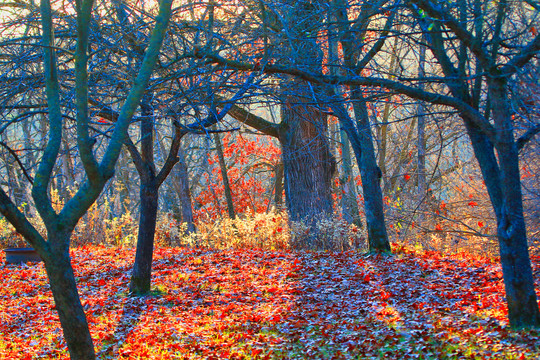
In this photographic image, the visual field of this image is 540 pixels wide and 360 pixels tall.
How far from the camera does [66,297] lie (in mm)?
3748

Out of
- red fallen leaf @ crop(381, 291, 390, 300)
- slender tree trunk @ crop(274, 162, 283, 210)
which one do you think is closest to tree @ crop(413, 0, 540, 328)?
red fallen leaf @ crop(381, 291, 390, 300)

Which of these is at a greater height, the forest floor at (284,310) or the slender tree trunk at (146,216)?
the slender tree trunk at (146,216)

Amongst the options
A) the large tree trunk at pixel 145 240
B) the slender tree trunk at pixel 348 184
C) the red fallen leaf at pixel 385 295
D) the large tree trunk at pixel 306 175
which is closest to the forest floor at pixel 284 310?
the red fallen leaf at pixel 385 295

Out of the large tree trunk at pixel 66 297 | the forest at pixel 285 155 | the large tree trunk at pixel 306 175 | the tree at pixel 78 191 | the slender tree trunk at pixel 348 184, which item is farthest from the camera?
the slender tree trunk at pixel 348 184

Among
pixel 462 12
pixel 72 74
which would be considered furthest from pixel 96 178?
pixel 462 12

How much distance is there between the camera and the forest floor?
4652 mm

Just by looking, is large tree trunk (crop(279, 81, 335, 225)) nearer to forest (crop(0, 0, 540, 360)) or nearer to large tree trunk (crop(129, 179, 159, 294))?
forest (crop(0, 0, 540, 360))

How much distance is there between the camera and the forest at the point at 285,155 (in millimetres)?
4000

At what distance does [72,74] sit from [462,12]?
175 inches

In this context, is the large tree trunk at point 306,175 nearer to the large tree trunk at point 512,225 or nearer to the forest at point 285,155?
the forest at point 285,155

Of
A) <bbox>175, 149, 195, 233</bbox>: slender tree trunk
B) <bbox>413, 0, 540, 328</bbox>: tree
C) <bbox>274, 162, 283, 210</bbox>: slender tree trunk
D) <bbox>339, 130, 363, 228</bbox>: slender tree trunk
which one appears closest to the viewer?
<bbox>413, 0, 540, 328</bbox>: tree

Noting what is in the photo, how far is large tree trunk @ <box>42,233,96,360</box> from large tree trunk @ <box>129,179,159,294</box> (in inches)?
125

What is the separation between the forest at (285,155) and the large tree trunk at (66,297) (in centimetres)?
1

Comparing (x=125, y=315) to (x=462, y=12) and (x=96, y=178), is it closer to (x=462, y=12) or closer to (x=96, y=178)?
(x=96, y=178)
